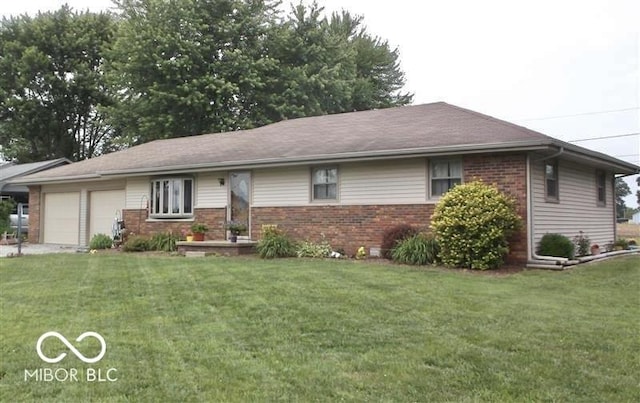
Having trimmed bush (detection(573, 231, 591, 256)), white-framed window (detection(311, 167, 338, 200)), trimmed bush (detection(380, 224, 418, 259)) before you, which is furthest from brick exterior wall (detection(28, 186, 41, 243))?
trimmed bush (detection(573, 231, 591, 256))

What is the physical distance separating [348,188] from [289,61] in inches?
748

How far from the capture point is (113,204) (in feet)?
61.7

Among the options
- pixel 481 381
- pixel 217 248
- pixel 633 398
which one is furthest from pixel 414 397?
pixel 217 248

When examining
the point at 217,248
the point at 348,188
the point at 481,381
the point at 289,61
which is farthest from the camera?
the point at 289,61

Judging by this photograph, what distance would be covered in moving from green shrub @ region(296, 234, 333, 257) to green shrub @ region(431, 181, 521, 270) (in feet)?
10.4

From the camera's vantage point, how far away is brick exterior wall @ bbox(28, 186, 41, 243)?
21328mm

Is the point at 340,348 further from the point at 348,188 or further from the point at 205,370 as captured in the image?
the point at 348,188

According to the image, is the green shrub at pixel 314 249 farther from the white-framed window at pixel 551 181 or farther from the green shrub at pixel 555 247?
the white-framed window at pixel 551 181

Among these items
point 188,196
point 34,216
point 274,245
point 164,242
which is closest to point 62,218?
point 34,216

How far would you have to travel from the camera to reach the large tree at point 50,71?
110ft

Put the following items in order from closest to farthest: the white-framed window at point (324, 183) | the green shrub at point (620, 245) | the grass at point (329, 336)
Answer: the grass at point (329, 336) < the white-framed window at point (324, 183) < the green shrub at point (620, 245)

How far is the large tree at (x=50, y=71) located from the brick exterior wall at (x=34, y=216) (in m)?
12.2

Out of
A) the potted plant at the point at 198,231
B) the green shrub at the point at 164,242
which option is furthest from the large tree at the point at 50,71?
the potted plant at the point at 198,231

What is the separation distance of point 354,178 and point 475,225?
368 centimetres
